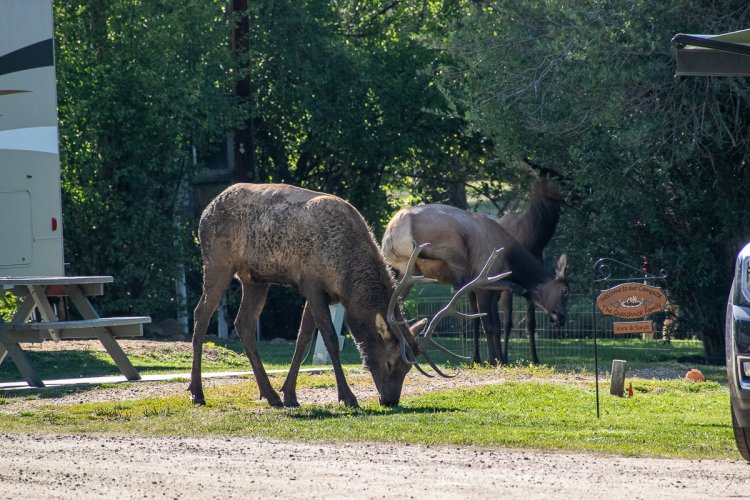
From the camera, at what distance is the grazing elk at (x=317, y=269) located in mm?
12070

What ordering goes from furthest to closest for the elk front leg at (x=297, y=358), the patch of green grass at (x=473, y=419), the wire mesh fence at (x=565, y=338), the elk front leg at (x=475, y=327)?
the wire mesh fence at (x=565, y=338)
the elk front leg at (x=475, y=327)
the elk front leg at (x=297, y=358)
the patch of green grass at (x=473, y=419)

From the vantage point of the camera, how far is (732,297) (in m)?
8.11

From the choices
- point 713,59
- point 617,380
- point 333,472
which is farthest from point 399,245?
point 333,472

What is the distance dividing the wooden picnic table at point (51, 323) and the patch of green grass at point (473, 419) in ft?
6.09

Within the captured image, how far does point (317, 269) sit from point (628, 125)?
263 inches

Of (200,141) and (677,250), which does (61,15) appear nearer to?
(200,141)

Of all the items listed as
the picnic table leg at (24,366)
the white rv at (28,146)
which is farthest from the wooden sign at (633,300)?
the white rv at (28,146)

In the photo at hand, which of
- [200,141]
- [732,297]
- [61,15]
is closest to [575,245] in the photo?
[200,141]

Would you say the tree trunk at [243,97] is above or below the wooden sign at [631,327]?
above

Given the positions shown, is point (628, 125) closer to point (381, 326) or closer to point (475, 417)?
point (381, 326)

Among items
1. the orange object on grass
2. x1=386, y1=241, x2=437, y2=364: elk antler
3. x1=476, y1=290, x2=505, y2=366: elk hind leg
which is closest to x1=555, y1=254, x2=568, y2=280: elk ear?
x1=476, y1=290, x2=505, y2=366: elk hind leg

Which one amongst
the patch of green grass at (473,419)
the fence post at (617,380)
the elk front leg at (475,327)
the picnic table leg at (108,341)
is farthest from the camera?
the elk front leg at (475,327)

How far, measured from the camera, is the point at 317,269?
12125mm

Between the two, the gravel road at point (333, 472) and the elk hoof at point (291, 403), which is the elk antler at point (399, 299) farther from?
the gravel road at point (333, 472)
